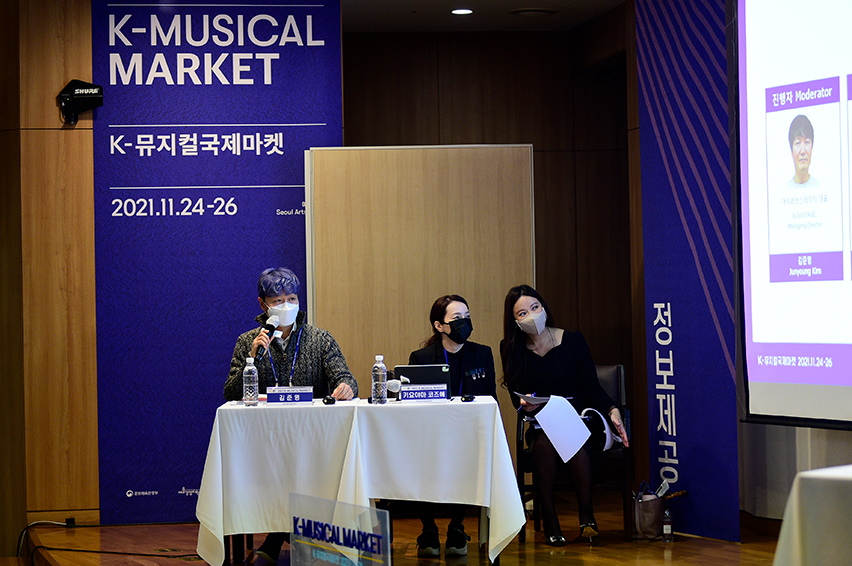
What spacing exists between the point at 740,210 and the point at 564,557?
1.74 meters

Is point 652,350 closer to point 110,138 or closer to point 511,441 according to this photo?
point 511,441

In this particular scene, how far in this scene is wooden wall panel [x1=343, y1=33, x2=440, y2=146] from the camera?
6188mm

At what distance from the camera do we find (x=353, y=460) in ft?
11.3

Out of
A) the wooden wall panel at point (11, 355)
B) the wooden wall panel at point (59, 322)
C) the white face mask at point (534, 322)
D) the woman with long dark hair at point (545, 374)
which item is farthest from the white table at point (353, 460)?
the wooden wall panel at point (11, 355)

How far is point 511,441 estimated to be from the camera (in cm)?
486

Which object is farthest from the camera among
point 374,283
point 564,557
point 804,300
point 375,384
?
point 374,283

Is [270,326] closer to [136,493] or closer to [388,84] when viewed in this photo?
[136,493]

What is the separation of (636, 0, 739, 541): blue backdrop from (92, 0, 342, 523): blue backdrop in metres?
1.84

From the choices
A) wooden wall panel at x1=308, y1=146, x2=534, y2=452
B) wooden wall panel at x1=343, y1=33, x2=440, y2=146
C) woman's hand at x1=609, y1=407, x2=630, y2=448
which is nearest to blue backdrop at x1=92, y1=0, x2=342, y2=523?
wooden wall panel at x1=308, y1=146, x2=534, y2=452

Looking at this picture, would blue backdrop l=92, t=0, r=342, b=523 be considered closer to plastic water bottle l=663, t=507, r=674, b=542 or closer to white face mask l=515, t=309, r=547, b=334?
white face mask l=515, t=309, r=547, b=334

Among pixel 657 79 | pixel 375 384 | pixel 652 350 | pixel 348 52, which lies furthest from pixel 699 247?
pixel 348 52

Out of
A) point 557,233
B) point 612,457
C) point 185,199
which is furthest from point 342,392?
point 557,233

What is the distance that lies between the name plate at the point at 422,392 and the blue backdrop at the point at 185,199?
5.31 feet

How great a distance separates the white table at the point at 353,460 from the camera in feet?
11.4
